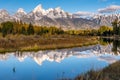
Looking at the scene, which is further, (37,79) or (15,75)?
(15,75)

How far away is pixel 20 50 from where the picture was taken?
54.1 meters

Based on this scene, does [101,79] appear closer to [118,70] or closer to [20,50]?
[118,70]

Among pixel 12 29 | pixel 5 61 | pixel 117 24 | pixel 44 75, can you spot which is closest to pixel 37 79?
pixel 44 75

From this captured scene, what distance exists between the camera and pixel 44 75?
27266 millimetres

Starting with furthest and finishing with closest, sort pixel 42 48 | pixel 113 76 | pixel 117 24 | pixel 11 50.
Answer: pixel 117 24 → pixel 42 48 → pixel 11 50 → pixel 113 76

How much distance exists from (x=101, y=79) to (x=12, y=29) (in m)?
121

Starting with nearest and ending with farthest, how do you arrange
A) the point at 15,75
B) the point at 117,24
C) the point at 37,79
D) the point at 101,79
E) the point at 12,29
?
the point at 101,79 → the point at 37,79 → the point at 15,75 → the point at 12,29 → the point at 117,24

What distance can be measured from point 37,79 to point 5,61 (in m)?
15.1

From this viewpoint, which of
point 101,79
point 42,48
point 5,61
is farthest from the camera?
point 42,48

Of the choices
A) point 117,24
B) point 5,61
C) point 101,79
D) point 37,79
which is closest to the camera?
point 101,79

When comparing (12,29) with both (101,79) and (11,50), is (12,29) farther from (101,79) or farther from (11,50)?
(101,79)

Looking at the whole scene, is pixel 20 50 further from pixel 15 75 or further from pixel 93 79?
pixel 93 79

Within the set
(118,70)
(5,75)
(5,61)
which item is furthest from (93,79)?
(5,61)

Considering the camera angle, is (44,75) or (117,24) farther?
(117,24)
